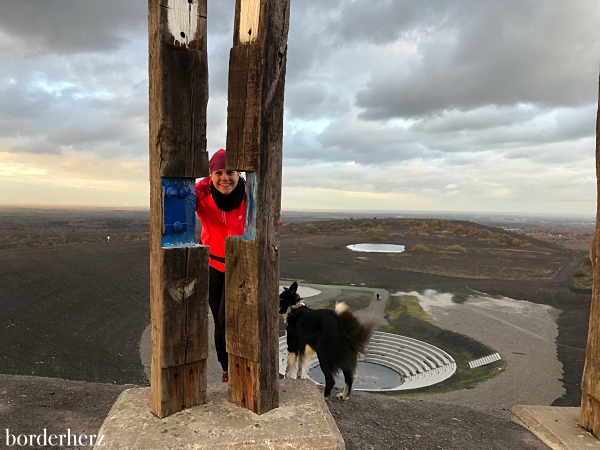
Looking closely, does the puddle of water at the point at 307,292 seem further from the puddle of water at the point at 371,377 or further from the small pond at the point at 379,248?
the small pond at the point at 379,248

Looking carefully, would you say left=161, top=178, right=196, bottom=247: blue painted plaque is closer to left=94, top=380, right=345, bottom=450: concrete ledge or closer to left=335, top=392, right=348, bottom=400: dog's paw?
left=94, top=380, right=345, bottom=450: concrete ledge

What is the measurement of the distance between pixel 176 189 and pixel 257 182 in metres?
0.60

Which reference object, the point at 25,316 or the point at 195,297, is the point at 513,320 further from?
the point at 25,316

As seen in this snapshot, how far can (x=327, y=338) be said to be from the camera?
550cm

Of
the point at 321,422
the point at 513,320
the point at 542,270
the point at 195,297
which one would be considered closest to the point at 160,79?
the point at 195,297

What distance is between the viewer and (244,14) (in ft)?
9.47

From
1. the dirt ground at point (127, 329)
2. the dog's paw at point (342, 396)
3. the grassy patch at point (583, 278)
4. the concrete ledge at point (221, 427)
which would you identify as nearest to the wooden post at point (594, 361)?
the dirt ground at point (127, 329)

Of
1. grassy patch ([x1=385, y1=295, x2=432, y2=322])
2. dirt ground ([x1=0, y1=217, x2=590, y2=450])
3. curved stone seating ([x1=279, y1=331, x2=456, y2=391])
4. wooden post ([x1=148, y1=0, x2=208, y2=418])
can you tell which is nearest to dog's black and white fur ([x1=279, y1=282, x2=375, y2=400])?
dirt ground ([x1=0, y1=217, x2=590, y2=450])

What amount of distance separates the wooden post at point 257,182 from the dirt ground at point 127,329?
188 centimetres

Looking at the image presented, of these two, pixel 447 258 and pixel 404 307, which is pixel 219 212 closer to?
pixel 404 307

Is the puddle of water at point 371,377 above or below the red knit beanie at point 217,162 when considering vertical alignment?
below

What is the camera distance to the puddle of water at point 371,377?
1223cm

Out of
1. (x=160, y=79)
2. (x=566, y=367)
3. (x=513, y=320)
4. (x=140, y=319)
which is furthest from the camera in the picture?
(x=513, y=320)

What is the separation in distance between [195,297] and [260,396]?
2.91ft
